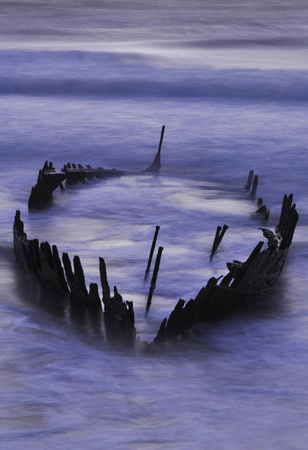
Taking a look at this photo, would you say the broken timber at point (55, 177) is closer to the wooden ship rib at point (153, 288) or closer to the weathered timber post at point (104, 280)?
the wooden ship rib at point (153, 288)

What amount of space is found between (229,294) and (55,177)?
4647 mm

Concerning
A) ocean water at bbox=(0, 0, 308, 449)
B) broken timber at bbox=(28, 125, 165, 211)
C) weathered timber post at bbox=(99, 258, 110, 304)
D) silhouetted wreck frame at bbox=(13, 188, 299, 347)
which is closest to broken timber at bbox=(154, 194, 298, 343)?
silhouetted wreck frame at bbox=(13, 188, 299, 347)

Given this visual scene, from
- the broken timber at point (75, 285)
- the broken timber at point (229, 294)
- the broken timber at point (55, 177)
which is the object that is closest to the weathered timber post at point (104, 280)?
the broken timber at point (75, 285)

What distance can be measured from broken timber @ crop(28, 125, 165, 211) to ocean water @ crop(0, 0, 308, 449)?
17cm

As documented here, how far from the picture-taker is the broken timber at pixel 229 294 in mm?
5340

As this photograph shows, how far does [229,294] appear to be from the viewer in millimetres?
5680

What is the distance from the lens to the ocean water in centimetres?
433

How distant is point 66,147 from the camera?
42.9 feet

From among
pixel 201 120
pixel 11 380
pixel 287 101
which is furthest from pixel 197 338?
pixel 287 101

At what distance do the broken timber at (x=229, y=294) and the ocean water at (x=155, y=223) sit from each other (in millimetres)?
135

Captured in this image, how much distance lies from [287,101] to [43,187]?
9205 mm

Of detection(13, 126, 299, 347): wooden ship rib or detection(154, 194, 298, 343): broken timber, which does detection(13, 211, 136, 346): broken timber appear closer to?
detection(13, 126, 299, 347): wooden ship rib

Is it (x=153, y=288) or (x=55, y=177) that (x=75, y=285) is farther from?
(x=55, y=177)

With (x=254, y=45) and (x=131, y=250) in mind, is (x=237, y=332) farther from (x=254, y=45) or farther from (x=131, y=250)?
(x=254, y=45)
